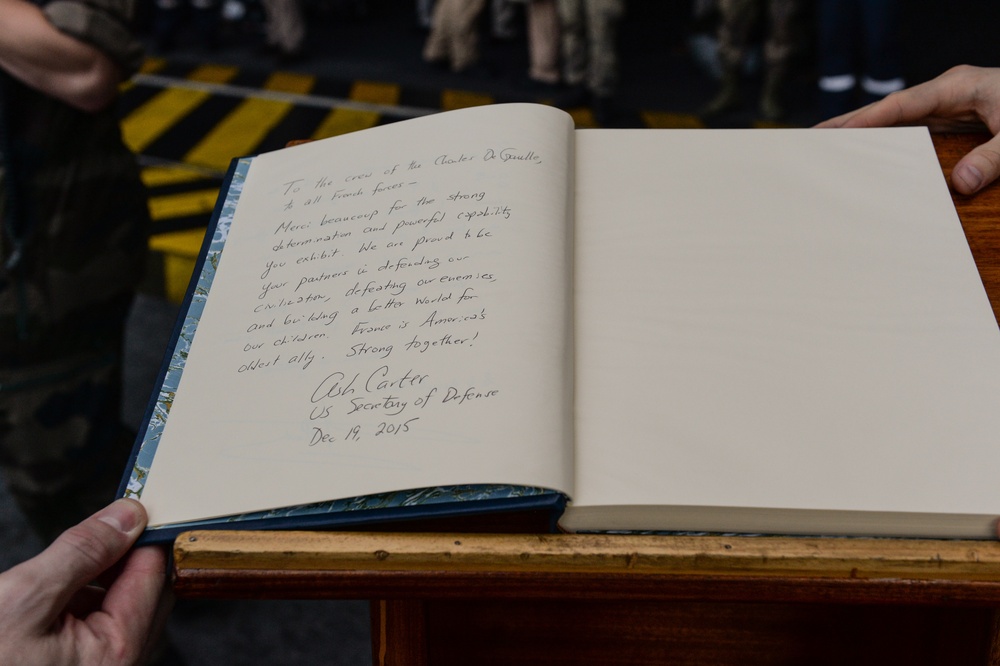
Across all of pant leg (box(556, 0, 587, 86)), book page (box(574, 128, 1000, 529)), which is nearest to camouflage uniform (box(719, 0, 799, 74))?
pant leg (box(556, 0, 587, 86))

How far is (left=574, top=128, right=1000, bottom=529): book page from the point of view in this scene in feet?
1.69

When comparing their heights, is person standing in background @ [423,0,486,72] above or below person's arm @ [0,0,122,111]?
above

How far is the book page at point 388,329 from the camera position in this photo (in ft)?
1.73

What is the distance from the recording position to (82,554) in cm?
55

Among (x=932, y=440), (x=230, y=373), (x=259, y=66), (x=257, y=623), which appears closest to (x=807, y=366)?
(x=932, y=440)

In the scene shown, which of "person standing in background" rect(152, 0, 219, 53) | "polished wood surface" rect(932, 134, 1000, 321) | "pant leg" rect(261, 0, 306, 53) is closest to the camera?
"polished wood surface" rect(932, 134, 1000, 321)

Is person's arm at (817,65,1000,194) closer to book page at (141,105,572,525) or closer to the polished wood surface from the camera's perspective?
the polished wood surface

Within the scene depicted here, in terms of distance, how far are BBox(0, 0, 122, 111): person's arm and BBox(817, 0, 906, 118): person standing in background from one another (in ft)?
7.31

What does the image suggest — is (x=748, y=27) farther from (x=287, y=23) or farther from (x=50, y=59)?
(x=50, y=59)

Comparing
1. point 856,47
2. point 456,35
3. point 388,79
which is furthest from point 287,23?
point 856,47

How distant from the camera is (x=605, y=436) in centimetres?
54

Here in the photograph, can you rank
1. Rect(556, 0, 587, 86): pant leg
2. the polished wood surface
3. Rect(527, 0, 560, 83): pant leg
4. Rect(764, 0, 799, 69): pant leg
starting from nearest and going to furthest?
1. the polished wood surface
2. Rect(764, 0, 799, 69): pant leg
3. Rect(556, 0, 587, 86): pant leg
4. Rect(527, 0, 560, 83): pant leg

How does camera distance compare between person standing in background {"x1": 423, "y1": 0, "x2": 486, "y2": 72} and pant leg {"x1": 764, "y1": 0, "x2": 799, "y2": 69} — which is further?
person standing in background {"x1": 423, "y1": 0, "x2": 486, "y2": 72}

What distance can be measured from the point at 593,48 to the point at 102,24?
216 centimetres
